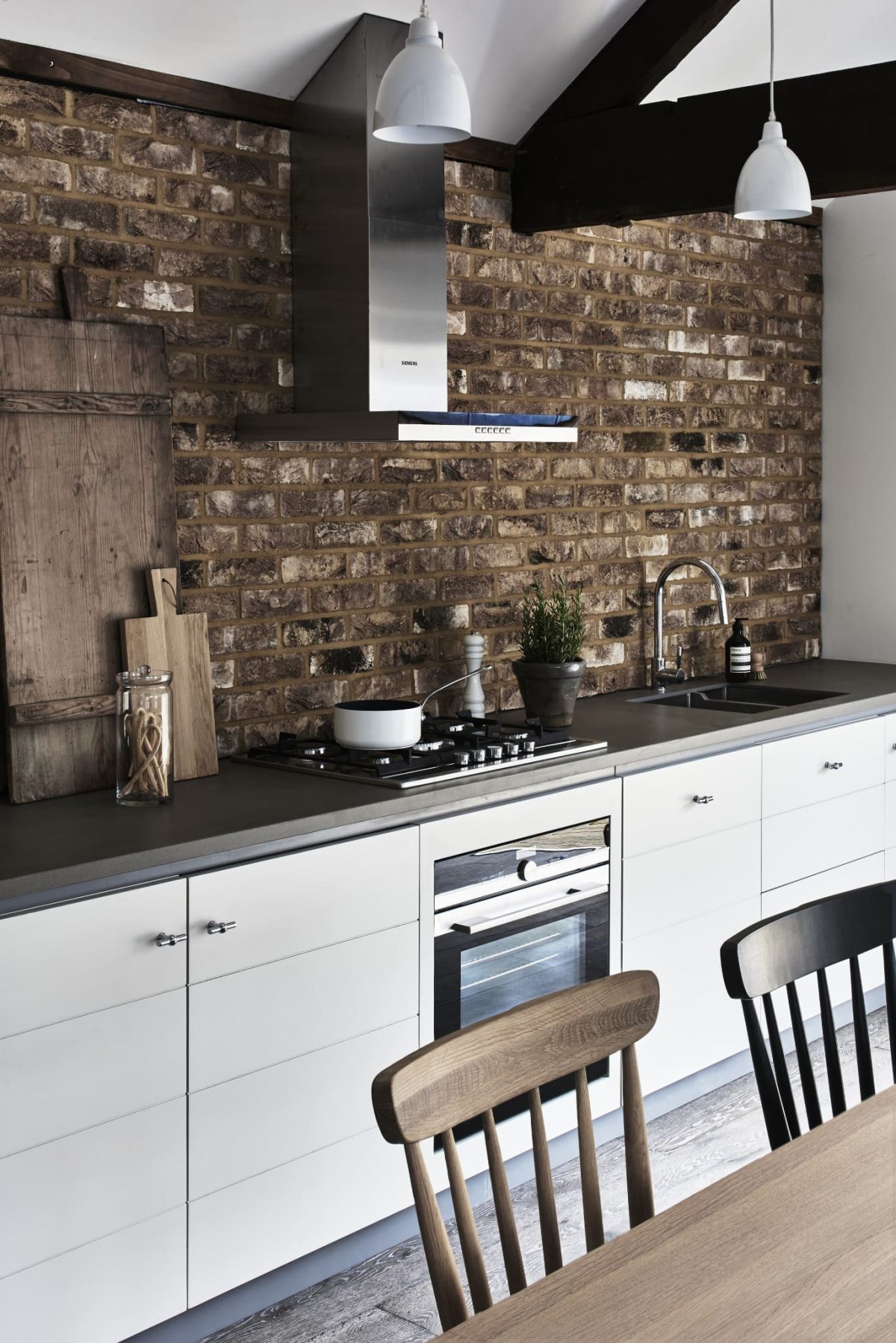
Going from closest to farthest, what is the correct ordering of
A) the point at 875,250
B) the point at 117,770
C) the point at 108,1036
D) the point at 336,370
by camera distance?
the point at 108,1036, the point at 117,770, the point at 336,370, the point at 875,250

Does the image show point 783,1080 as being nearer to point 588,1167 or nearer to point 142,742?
point 588,1167

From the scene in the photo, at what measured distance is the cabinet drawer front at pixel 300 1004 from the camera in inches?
96.2

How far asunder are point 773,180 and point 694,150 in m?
0.78

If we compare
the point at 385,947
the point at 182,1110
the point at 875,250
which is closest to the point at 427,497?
the point at 385,947

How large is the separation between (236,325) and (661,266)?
1641mm

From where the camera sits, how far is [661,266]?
4309 mm

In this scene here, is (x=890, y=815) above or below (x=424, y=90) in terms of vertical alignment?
below

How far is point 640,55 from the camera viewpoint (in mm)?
3570

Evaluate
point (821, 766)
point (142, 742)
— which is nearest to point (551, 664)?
point (821, 766)

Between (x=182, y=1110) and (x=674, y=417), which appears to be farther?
(x=674, y=417)

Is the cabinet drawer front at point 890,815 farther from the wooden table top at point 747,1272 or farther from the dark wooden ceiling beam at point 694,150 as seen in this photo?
the wooden table top at point 747,1272

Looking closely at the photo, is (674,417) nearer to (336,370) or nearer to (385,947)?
(336,370)

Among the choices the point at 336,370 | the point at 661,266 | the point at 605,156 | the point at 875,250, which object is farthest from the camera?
the point at 875,250

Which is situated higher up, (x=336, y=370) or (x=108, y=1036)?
(x=336, y=370)
